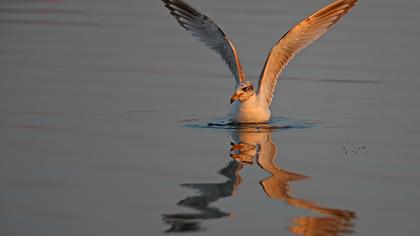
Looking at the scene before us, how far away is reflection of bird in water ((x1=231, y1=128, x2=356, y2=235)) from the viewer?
762cm

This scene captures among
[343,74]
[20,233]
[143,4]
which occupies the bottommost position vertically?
[20,233]

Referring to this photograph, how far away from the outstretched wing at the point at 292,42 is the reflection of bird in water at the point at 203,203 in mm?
3645

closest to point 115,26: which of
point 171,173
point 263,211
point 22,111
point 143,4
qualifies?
point 143,4

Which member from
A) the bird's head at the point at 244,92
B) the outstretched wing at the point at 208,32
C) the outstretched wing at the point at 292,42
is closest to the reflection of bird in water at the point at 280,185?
the bird's head at the point at 244,92

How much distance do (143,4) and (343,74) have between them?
29.2ft

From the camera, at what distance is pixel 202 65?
51.1 feet

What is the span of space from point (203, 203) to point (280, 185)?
3.13ft

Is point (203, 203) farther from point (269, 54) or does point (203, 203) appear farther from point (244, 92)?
point (269, 54)

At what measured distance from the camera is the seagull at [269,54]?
12.4m

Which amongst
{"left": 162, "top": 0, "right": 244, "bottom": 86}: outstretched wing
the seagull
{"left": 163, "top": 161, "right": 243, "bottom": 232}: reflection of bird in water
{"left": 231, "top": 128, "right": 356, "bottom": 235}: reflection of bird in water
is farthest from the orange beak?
{"left": 163, "top": 161, "right": 243, "bottom": 232}: reflection of bird in water

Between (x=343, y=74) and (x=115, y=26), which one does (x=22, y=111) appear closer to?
(x=343, y=74)

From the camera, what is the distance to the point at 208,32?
13469 mm

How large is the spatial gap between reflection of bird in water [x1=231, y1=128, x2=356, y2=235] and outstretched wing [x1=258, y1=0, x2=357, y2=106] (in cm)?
125

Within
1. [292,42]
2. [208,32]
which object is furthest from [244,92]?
[208,32]
